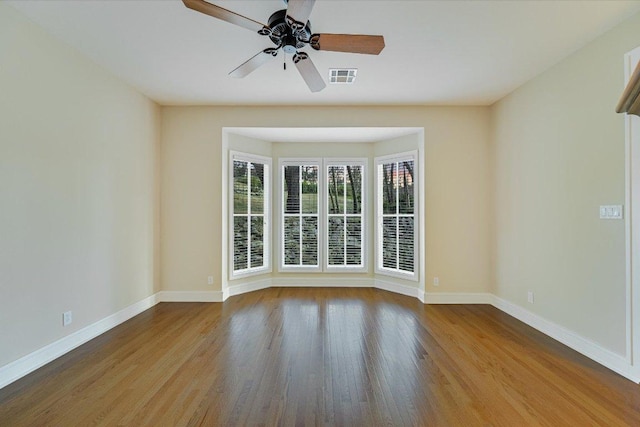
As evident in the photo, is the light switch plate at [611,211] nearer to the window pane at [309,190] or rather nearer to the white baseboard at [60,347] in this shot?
the window pane at [309,190]

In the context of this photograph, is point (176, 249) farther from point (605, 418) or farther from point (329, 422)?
point (605, 418)

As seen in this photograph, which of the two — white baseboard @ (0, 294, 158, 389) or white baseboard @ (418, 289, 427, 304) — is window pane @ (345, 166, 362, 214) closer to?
white baseboard @ (418, 289, 427, 304)

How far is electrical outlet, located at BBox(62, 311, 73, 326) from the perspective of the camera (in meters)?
2.88

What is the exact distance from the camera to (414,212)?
15.5ft

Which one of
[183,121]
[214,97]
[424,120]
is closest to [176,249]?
[183,121]

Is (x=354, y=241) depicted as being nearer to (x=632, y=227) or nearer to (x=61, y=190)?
(x=632, y=227)

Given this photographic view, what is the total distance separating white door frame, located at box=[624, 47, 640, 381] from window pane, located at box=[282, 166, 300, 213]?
13.5ft

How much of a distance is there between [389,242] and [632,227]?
9.80 feet

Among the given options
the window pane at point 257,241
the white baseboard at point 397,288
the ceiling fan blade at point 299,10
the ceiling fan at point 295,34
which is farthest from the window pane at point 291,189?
the ceiling fan blade at point 299,10

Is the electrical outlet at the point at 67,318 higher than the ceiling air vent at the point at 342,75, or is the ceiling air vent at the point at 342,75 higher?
the ceiling air vent at the point at 342,75

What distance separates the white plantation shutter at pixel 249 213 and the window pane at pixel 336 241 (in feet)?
3.61

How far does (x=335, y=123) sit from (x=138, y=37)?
254cm

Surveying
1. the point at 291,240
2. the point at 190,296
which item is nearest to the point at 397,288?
the point at 291,240

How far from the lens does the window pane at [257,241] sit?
5.10m
